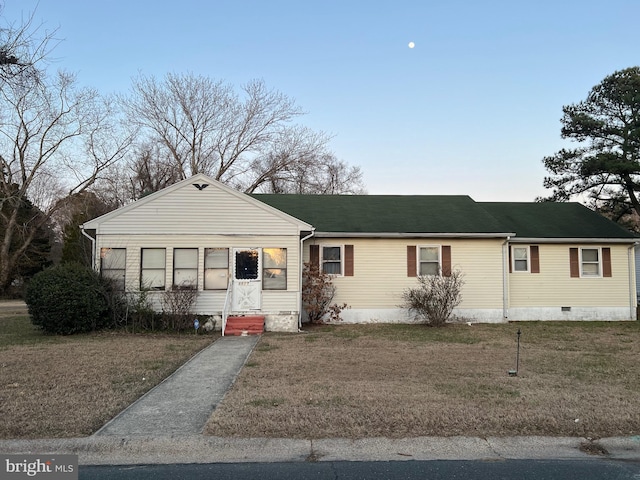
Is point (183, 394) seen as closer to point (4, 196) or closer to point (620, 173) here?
point (620, 173)

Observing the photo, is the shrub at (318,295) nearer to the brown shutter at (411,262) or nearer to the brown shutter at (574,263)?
the brown shutter at (411,262)

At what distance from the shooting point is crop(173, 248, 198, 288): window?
44.4ft

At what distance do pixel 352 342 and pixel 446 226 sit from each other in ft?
21.4

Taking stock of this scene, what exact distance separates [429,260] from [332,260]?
3.31 m

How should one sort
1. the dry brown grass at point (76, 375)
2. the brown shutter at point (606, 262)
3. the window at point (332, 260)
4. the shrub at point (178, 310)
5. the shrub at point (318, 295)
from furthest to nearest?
the brown shutter at point (606, 262)
the window at point (332, 260)
the shrub at point (318, 295)
the shrub at point (178, 310)
the dry brown grass at point (76, 375)

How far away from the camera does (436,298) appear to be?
14289mm

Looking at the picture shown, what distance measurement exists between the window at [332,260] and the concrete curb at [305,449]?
35.6ft

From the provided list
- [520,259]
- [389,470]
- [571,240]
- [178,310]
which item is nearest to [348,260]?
[178,310]

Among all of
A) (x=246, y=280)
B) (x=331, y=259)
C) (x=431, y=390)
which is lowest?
(x=431, y=390)

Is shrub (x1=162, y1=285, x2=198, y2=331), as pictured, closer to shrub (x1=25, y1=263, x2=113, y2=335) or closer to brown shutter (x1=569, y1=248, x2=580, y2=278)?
shrub (x1=25, y1=263, x2=113, y2=335)

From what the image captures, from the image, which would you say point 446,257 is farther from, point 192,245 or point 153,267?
point 153,267

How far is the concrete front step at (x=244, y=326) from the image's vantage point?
12617 millimetres

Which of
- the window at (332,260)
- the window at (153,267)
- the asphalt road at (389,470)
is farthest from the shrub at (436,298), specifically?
the asphalt road at (389,470)

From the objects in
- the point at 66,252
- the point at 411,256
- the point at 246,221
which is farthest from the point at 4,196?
the point at 411,256
